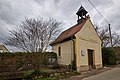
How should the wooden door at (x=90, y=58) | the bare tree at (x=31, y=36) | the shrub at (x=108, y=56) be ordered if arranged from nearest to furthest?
the bare tree at (x=31, y=36), the wooden door at (x=90, y=58), the shrub at (x=108, y=56)

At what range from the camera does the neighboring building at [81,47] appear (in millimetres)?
15516

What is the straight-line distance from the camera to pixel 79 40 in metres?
15.9

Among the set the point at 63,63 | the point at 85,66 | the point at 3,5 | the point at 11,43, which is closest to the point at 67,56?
the point at 63,63

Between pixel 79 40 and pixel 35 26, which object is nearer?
pixel 35 26

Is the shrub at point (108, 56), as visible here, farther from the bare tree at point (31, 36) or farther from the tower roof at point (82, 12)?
the bare tree at point (31, 36)

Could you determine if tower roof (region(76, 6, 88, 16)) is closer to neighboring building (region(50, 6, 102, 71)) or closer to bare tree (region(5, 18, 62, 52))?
neighboring building (region(50, 6, 102, 71))

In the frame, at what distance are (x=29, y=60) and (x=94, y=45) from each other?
378 inches

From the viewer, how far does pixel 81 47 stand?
16.0 meters

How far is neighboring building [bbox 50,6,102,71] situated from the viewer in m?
15.5

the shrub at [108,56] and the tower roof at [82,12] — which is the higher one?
the tower roof at [82,12]

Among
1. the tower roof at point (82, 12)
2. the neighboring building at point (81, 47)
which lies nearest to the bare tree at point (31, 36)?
the neighboring building at point (81, 47)

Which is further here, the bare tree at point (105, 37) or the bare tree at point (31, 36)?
the bare tree at point (105, 37)

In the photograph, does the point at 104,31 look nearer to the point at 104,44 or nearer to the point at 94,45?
the point at 104,44

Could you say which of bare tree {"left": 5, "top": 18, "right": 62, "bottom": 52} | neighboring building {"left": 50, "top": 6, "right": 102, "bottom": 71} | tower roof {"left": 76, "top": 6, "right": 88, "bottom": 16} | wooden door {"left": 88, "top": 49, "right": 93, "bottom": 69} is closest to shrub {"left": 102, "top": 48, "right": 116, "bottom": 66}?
neighboring building {"left": 50, "top": 6, "right": 102, "bottom": 71}
